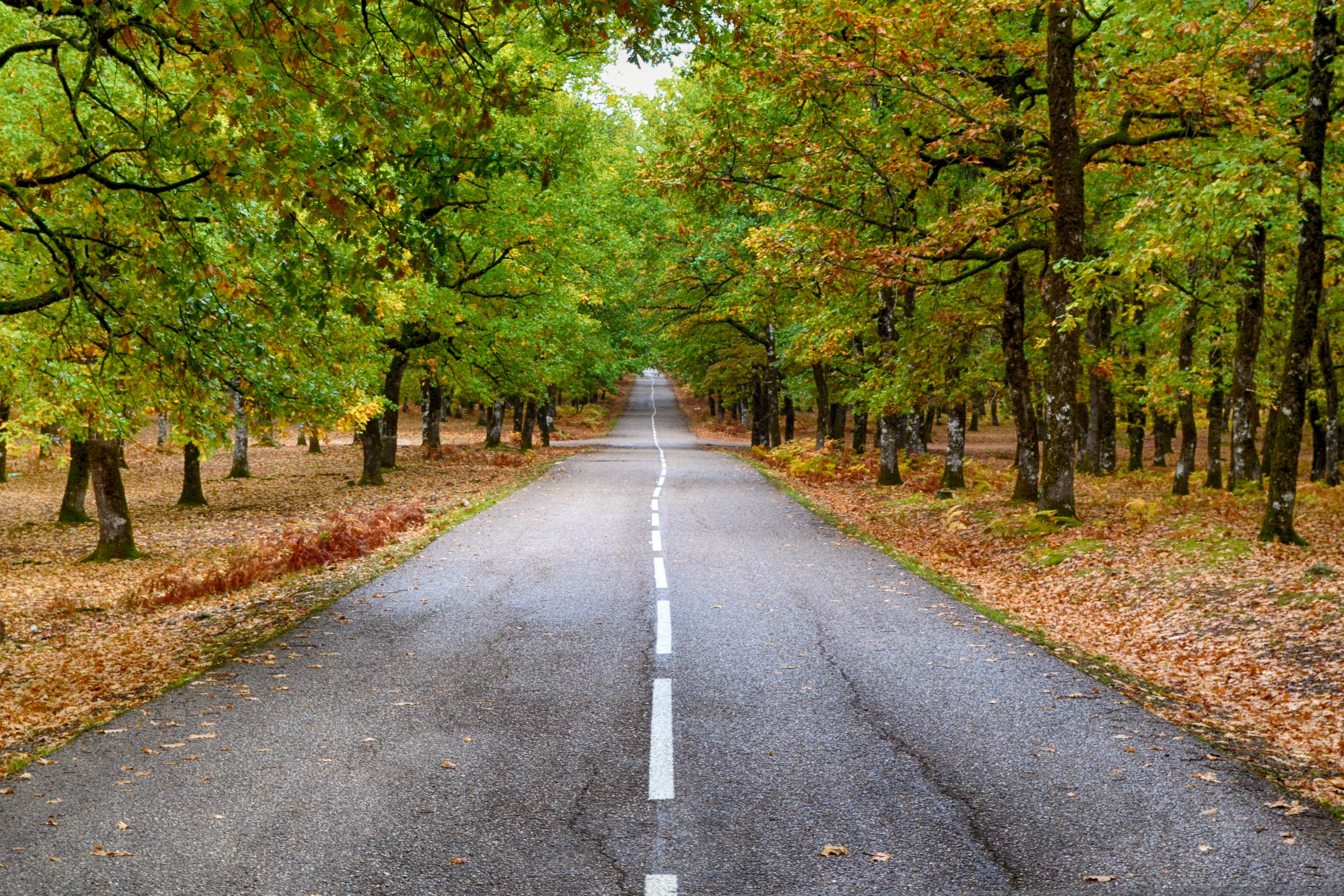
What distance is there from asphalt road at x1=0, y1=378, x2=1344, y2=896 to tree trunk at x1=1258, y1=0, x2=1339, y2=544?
5584mm

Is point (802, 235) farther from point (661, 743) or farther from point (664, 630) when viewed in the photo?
point (661, 743)

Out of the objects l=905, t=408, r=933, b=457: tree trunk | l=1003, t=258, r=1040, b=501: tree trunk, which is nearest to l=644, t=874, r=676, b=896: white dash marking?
l=1003, t=258, r=1040, b=501: tree trunk

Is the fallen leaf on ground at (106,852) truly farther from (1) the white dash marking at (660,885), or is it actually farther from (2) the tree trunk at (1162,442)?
(2) the tree trunk at (1162,442)

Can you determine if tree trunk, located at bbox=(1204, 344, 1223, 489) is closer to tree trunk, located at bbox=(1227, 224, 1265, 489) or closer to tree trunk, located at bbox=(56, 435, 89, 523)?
tree trunk, located at bbox=(1227, 224, 1265, 489)

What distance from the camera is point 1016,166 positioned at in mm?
15055

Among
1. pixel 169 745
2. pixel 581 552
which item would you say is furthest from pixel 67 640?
pixel 581 552

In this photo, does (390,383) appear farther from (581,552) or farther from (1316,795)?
(1316,795)

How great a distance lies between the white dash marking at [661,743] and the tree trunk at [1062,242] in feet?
30.2

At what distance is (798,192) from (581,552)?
7576 mm

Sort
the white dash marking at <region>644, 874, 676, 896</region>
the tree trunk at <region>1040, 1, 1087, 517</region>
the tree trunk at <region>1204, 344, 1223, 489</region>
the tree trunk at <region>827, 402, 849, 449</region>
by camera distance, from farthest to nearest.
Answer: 1. the tree trunk at <region>827, 402, 849, 449</region>
2. the tree trunk at <region>1204, 344, 1223, 489</region>
3. the tree trunk at <region>1040, 1, 1087, 517</region>
4. the white dash marking at <region>644, 874, 676, 896</region>

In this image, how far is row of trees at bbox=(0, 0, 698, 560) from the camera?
20.6ft

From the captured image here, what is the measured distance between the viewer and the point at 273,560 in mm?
14031

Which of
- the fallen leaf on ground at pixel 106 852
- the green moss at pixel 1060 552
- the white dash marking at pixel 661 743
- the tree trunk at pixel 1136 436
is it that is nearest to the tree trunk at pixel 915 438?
the tree trunk at pixel 1136 436

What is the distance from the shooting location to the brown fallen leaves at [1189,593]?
21.1 feet
